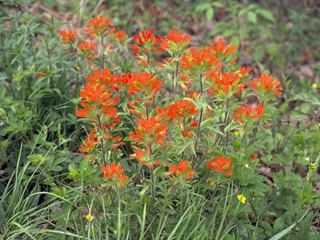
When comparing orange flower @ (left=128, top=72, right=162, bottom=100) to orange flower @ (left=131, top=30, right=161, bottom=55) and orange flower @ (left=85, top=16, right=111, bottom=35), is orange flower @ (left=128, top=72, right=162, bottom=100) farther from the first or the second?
orange flower @ (left=85, top=16, right=111, bottom=35)

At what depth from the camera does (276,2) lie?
514 centimetres

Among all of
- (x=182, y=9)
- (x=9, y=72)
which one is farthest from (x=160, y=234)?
(x=182, y=9)

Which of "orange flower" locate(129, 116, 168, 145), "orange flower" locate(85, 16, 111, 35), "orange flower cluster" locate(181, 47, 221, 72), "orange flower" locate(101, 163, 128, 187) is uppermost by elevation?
"orange flower cluster" locate(181, 47, 221, 72)

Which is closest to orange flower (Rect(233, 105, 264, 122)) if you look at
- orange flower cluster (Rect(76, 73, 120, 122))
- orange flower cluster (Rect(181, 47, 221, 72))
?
orange flower cluster (Rect(181, 47, 221, 72))

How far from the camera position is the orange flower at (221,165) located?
2.13 m

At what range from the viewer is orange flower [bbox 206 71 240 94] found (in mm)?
2031

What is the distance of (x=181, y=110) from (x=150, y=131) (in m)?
0.21

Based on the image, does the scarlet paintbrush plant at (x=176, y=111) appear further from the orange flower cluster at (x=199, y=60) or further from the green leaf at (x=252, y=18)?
the green leaf at (x=252, y=18)

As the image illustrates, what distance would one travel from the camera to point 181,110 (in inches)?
80.7

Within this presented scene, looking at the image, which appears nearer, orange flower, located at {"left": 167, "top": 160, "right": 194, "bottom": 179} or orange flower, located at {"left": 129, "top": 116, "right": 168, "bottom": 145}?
orange flower, located at {"left": 129, "top": 116, "right": 168, "bottom": 145}

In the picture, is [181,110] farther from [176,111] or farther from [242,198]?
[242,198]

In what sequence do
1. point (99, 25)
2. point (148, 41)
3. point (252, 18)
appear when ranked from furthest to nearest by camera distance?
point (252, 18) → point (99, 25) → point (148, 41)

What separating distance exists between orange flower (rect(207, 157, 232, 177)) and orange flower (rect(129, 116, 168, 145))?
0.30 metres

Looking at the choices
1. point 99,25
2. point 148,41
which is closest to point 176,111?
point 148,41
